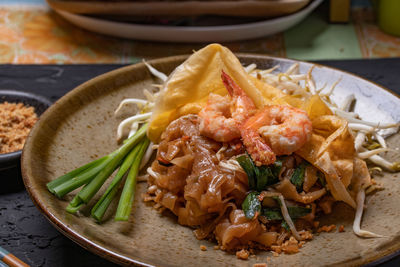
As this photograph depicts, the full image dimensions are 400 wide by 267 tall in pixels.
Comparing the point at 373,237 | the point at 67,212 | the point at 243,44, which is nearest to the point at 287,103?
the point at 373,237

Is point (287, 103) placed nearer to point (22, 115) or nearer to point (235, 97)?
point (235, 97)

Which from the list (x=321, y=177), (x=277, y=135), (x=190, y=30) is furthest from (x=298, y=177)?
(x=190, y=30)

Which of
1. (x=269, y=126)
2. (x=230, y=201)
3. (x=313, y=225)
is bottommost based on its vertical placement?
(x=313, y=225)

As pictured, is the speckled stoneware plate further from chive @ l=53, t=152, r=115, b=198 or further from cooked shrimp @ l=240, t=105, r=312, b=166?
cooked shrimp @ l=240, t=105, r=312, b=166

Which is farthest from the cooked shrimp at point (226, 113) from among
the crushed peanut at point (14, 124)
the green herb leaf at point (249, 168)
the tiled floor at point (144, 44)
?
the tiled floor at point (144, 44)

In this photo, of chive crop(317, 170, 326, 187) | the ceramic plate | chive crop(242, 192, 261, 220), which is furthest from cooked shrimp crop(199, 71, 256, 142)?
the ceramic plate
